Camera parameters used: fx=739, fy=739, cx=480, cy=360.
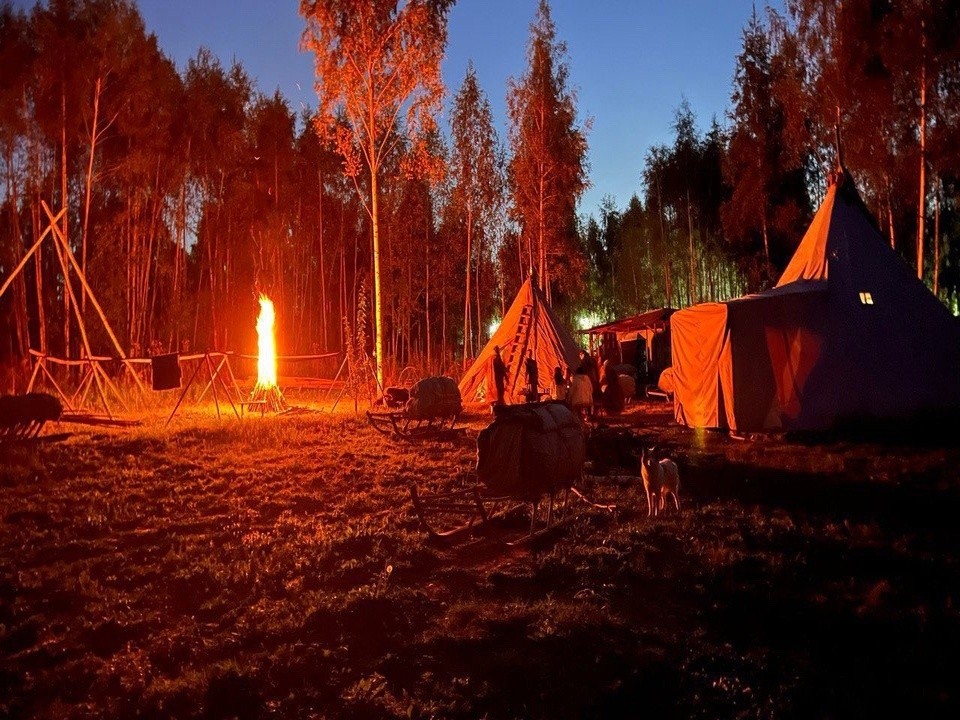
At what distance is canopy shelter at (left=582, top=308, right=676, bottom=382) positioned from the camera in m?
23.5

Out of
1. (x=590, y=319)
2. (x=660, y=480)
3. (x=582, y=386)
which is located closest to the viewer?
(x=660, y=480)

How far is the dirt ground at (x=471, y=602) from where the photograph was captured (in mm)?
3477

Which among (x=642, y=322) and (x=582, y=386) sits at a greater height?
(x=642, y=322)

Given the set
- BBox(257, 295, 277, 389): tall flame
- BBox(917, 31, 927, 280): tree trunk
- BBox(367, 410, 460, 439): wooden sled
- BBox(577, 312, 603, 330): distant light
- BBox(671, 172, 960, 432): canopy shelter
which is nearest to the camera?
BBox(367, 410, 460, 439): wooden sled

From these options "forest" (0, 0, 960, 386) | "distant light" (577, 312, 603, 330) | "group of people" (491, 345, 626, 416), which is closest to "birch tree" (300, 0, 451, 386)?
"forest" (0, 0, 960, 386)

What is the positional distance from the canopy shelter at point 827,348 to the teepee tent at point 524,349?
4.25 metres

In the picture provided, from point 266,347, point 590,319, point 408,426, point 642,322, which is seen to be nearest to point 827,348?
point 408,426

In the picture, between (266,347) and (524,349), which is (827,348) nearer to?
(524,349)

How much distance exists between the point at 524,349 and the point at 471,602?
Answer: 42.4ft

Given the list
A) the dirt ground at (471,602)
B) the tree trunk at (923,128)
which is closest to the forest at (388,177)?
the tree trunk at (923,128)

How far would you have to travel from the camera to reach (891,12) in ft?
55.7

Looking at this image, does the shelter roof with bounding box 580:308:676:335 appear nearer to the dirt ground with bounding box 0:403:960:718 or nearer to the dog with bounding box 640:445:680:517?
the dirt ground with bounding box 0:403:960:718

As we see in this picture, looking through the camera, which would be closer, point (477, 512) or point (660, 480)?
point (660, 480)

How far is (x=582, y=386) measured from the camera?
42.7 ft
